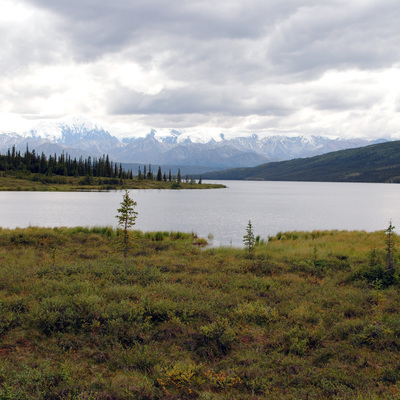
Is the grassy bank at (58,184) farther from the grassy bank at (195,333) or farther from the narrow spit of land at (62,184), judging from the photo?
the grassy bank at (195,333)

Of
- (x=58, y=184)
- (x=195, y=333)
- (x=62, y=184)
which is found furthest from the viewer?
(x=62, y=184)

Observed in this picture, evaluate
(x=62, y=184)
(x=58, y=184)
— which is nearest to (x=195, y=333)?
(x=58, y=184)

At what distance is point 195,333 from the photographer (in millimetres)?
11758

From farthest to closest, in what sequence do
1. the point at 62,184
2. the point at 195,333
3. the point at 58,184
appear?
the point at 62,184, the point at 58,184, the point at 195,333

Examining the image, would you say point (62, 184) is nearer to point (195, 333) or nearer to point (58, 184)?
point (58, 184)

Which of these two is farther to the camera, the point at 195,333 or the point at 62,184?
the point at 62,184

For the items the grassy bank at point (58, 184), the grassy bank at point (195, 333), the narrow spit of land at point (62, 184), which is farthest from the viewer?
the grassy bank at point (58, 184)

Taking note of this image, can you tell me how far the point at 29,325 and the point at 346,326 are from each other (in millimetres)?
11655

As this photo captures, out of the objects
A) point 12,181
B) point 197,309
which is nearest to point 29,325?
point 197,309

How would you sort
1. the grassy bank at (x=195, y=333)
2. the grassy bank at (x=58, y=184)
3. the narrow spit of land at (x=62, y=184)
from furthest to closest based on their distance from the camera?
the grassy bank at (x=58, y=184), the narrow spit of land at (x=62, y=184), the grassy bank at (x=195, y=333)

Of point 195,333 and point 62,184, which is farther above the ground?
point 62,184

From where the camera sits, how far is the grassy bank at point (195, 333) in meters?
8.82

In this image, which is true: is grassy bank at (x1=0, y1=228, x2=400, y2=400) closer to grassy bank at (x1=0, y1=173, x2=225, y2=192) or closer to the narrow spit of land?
the narrow spit of land

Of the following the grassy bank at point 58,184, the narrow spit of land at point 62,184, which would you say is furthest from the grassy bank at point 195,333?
the grassy bank at point 58,184
